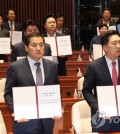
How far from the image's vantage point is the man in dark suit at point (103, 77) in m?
3.21

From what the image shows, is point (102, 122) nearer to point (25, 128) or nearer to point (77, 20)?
point (25, 128)

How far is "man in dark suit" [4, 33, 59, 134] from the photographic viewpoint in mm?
3184

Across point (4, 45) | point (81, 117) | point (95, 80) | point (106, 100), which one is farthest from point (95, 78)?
point (4, 45)

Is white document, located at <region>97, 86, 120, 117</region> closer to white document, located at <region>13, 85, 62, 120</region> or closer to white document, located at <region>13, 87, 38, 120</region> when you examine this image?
white document, located at <region>13, 85, 62, 120</region>

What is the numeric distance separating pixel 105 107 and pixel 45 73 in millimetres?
603

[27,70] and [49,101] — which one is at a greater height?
[27,70]

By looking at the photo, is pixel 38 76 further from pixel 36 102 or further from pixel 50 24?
pixel 50 24

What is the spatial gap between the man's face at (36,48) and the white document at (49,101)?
0.33 m

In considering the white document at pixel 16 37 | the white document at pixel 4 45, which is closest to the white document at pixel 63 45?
the white document at pixel 4 45

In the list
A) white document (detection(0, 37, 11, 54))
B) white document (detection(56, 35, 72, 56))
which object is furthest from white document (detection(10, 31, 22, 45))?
white document (detection(56, 35, 72, 56))

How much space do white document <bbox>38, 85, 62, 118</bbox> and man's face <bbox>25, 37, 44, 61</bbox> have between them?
12.9 inches

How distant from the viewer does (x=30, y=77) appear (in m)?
3.25

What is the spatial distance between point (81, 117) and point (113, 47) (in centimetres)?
68

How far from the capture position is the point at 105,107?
3.06 meters
